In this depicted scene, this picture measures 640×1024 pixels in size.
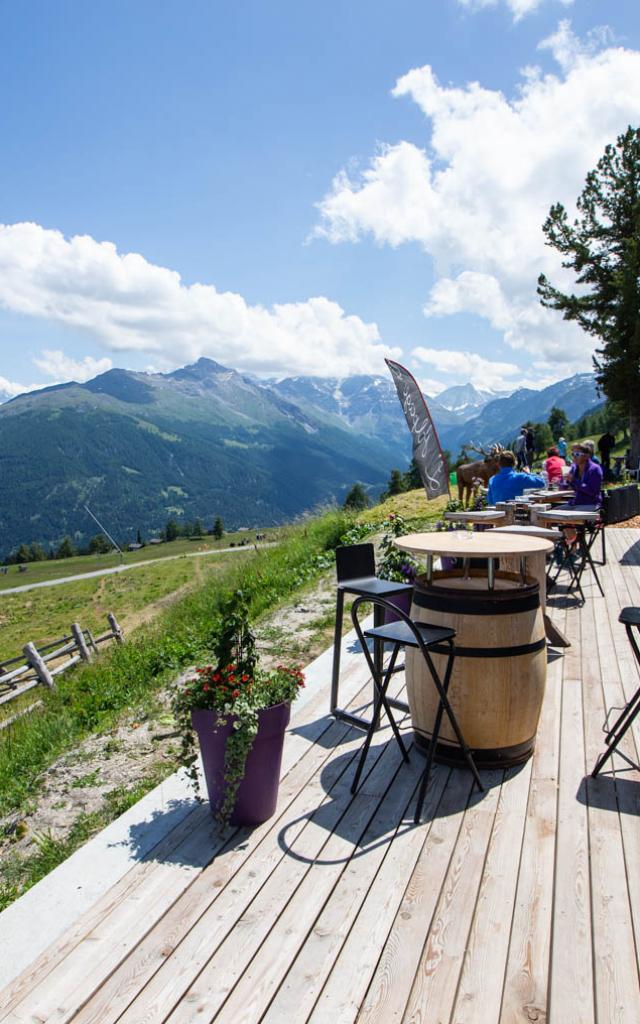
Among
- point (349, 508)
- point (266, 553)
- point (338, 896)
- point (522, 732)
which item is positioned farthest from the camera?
point (349, 508)

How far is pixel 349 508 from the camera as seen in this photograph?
1599cm

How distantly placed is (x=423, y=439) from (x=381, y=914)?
1108 cm

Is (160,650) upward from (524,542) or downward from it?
downward

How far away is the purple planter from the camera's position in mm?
2875

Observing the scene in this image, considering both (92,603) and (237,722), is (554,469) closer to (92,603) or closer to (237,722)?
(237,722)

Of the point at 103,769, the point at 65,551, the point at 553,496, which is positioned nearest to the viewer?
the point at 103,769

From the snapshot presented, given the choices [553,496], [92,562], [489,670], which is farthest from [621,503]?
[92,562]

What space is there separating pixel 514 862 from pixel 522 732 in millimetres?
796

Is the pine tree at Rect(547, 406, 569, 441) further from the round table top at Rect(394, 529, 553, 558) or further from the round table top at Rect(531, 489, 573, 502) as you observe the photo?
the round table top at Rect(394, 529, 553, 558)

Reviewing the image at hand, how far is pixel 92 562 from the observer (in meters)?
107

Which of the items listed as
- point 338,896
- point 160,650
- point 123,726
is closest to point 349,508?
point 160,650

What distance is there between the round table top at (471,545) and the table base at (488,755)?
1.04 metres

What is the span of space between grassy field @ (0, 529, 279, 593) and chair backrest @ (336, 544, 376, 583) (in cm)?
8356

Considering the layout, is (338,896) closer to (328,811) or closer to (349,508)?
(328,811)
